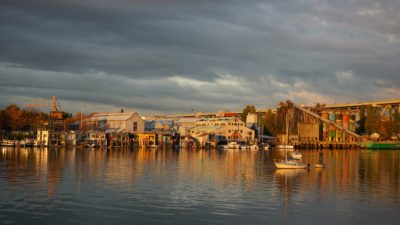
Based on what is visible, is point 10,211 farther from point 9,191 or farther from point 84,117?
point 84,117

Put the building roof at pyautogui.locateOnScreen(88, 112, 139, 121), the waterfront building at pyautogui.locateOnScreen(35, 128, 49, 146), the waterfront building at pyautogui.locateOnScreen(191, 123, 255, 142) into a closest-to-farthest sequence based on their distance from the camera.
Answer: the waterfront building at pyautogui.locateOnScreen(35, 128, 49, 146) < the building roof at pyautogui.locateOnScreen(88, 112, 139, 121) < the waterfront building at pyautogui.locateOnScreen(191, 123, 255, 142)

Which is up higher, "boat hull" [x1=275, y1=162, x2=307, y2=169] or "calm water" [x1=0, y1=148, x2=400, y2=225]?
"boat hull" [x1=275, y1=162, x2=307, y2=169]

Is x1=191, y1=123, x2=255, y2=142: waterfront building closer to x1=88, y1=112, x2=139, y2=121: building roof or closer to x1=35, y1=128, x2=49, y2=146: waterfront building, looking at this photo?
x1=88, y1=112, x2=139, y2=121: building roof

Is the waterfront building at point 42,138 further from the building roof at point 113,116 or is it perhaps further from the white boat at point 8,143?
the building roof at point 113,116

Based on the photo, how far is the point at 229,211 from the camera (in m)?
29.6

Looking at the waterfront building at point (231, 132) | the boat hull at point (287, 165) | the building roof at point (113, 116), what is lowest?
the boat hull at point (287, 165)

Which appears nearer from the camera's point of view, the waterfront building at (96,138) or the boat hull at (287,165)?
the boat hull at (287,165)

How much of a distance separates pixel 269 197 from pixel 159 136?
A: 99.4m

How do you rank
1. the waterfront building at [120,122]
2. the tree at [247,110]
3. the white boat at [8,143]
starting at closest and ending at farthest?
the white boat at [8,143] < the waterfront building at [120,122] < the tree at [247,110]

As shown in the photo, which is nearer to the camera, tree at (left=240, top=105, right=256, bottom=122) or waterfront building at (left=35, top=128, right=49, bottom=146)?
waterfront building at (left=35, top=128, right=49, bottom=146)

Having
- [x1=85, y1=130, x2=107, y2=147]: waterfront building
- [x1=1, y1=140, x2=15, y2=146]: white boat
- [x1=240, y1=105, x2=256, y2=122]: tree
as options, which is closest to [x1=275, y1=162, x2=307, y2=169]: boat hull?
[x1=85, y1=130, x2=107, y2=147]: waterfront building

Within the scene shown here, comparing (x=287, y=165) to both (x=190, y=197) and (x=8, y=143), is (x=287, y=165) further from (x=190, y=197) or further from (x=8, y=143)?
(x=8, y=143)

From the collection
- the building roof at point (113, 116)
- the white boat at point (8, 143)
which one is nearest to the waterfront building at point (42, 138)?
the white boat at point (8, 143)

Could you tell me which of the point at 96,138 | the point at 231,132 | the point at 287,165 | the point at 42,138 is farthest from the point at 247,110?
the point at 287,165
